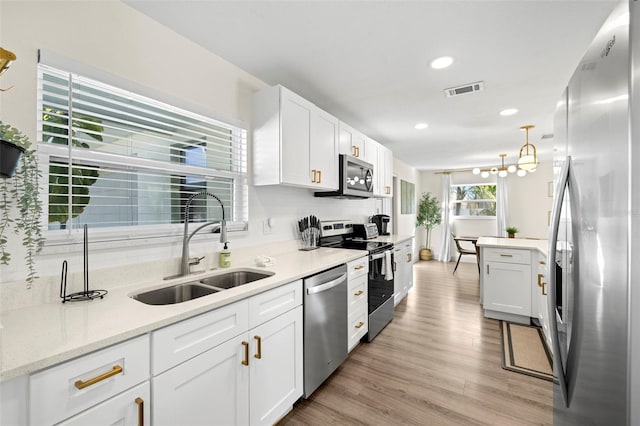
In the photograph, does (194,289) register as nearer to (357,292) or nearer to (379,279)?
(357,292)

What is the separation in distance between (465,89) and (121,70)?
108 inches

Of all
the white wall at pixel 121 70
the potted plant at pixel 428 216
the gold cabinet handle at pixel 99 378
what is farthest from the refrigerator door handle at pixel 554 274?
the potted plant at pixel 428 216

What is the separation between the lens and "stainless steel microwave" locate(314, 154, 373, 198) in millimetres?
3041

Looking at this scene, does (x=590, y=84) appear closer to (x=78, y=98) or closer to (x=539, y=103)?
(x=78, y=98)

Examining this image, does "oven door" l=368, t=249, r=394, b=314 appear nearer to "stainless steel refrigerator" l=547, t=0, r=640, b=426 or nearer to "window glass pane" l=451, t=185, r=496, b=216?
"stainless steel refrigerator" l=547, t=0, r=640, b=426

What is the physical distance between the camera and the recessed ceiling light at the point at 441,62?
6.86 feet

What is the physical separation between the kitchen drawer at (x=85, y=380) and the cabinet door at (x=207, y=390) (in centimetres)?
11

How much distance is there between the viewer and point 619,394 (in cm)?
63

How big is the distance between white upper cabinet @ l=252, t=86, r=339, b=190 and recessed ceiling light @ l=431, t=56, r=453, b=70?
1.05 m

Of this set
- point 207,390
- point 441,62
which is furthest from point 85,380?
point 441,62

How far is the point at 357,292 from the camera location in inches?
102

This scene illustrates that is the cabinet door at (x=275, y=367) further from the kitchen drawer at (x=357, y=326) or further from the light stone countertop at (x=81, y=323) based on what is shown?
the kitchen drawer at (x=357, y=326)

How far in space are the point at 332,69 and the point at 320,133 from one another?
23.1 inches

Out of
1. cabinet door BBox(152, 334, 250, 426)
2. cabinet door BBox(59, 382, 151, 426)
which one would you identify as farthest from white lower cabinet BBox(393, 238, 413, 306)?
cabinet door BBox(59, 382, 151, 426)
